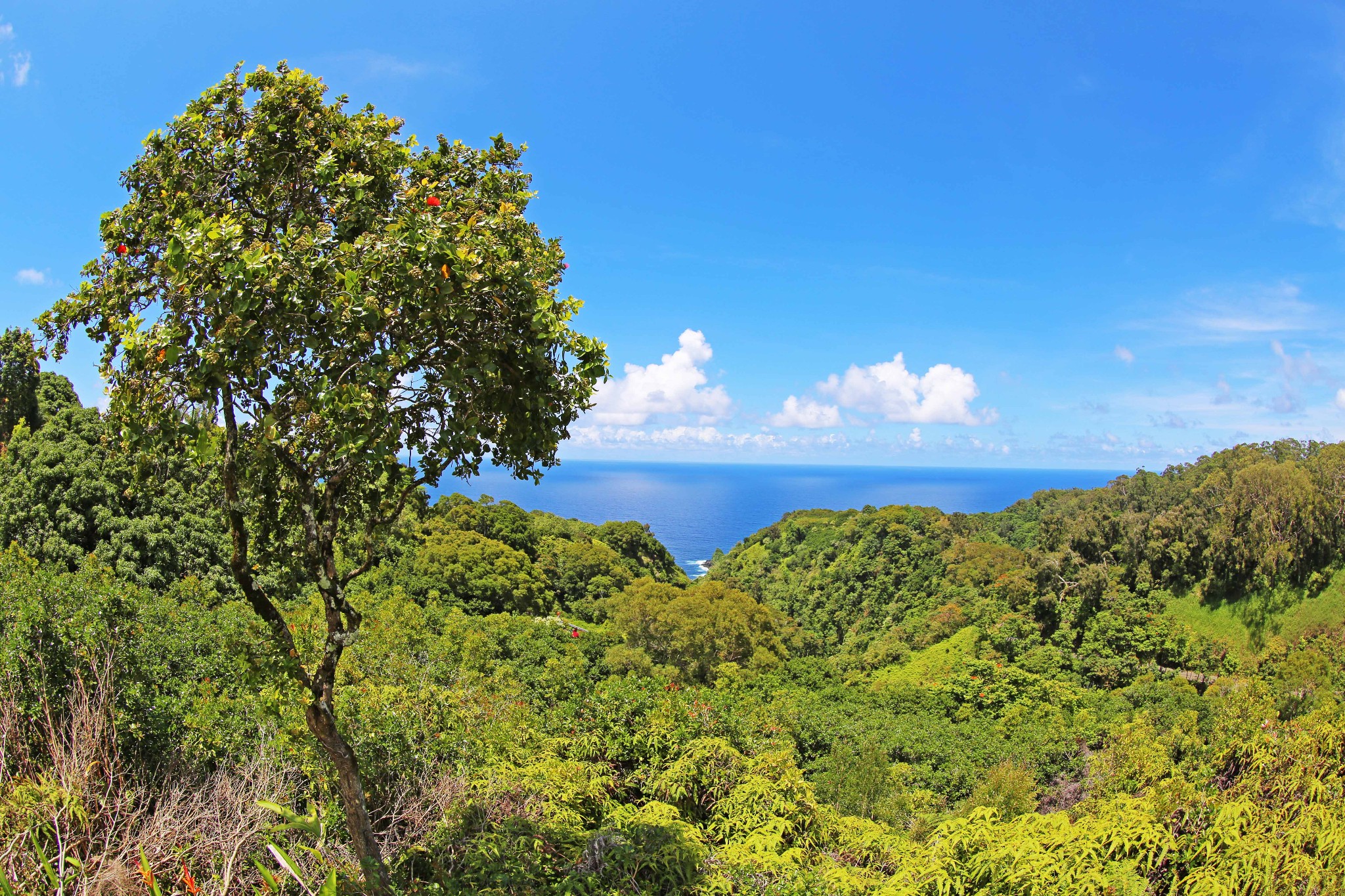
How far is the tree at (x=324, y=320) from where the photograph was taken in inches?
108

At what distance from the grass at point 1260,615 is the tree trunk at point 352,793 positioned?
106 feet

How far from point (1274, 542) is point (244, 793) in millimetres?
33996

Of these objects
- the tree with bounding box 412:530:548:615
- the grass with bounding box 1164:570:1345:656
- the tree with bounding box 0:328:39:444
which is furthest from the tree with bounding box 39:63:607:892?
the grass with bounding box 1164:570:1345:656

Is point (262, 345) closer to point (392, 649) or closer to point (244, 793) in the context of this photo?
point (244, 793)

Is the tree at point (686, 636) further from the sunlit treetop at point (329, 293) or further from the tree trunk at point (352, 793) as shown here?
the sunlit treetop at point (329, 293)

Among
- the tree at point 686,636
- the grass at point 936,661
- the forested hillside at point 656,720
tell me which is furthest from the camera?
the grass at point 936,661

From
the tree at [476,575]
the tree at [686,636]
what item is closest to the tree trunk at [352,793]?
the tree at [686,636]

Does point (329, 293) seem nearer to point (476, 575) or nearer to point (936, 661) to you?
point (476, 575)

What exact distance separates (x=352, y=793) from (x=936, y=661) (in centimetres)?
3336

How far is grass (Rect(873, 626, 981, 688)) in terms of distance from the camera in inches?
1212

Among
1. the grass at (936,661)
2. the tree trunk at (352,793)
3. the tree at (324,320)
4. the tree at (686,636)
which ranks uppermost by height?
the tree at (324,320)

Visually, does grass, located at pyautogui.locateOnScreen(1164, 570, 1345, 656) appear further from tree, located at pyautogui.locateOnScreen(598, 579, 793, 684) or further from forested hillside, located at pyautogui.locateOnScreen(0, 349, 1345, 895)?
tree, located at pyautogui.locateOnScreen(598, 579, 793, 684)

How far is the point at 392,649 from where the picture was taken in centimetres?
1188

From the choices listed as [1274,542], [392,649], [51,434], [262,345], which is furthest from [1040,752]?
[51,434]
